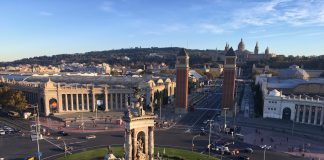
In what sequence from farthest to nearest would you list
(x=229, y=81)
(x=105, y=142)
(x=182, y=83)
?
1. (x=182, y=83)
2. (x=229, y=81)
3. (x=105, y=142)

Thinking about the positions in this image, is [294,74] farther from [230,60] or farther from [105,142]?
[105,142]

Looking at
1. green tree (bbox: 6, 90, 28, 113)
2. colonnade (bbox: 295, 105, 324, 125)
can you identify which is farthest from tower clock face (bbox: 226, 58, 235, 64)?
green tree (bbox: 6, 90, 28, 113)

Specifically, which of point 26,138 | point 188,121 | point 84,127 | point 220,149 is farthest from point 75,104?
point 220,149

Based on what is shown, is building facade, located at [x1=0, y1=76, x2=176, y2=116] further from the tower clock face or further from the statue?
the statue

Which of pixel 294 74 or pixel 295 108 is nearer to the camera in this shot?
pixel 295 108

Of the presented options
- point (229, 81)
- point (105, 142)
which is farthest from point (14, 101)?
point (229, 81)

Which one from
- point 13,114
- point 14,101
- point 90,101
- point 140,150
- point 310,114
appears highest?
point 140,150
